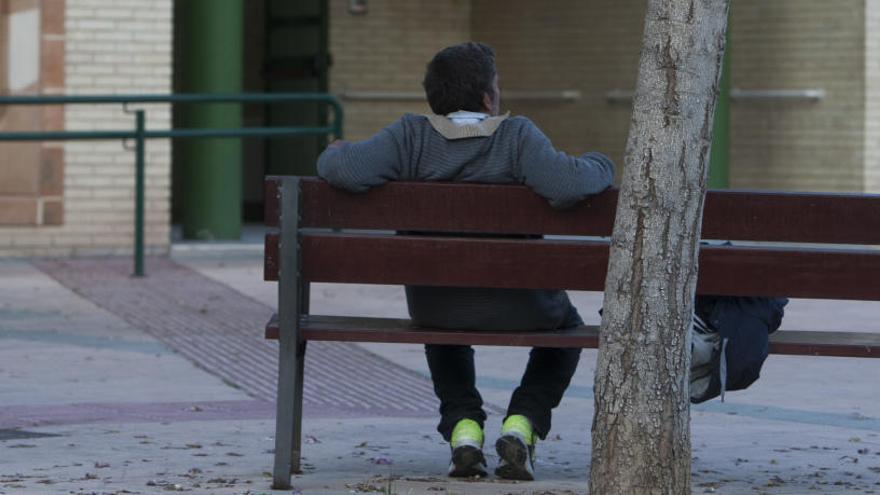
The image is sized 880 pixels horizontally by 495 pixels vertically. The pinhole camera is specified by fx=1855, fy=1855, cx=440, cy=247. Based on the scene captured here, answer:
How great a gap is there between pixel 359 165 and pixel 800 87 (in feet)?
33.2

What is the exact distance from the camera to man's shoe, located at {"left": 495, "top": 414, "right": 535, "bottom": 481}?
5172mm

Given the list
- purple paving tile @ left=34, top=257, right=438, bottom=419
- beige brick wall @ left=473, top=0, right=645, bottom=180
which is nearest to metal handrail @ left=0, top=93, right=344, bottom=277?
purple paving tile @ left=34, top=257, right=438, bottom=419

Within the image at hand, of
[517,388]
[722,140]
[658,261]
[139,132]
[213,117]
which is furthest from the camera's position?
[722,140]

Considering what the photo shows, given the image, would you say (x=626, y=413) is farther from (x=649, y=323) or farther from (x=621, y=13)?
(x=621, y=13)

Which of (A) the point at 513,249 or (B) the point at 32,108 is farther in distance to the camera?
(B) the point at 32,108

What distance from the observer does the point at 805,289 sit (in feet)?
16.5

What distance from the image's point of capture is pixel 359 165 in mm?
5062

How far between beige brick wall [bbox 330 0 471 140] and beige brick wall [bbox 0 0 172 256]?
139 inches

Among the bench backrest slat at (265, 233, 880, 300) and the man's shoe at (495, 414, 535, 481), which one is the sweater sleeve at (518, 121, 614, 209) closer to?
the bench backrest slat at (265, 233, 880, 300)

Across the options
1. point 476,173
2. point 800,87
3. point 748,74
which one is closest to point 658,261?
point 476,173

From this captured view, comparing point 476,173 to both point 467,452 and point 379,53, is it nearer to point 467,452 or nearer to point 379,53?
point 467,452

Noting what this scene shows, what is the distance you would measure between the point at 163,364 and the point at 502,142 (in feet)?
10.7

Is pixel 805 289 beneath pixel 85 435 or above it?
above

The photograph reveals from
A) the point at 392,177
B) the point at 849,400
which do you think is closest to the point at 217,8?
the point at 849,400
